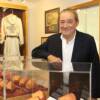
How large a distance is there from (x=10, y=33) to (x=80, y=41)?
99.2 inches

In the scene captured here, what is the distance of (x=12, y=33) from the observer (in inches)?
143

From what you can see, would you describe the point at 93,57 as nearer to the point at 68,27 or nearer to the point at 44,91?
the point at 68,27

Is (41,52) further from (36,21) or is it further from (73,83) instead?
(36,21)

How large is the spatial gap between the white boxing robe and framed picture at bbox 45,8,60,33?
0.47 meters

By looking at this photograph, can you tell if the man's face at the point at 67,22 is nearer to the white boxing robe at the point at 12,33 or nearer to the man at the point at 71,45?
the man at the point at 71,45

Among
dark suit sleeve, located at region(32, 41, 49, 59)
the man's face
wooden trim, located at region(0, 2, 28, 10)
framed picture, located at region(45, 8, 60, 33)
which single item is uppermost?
wooden trim, located at region(0, 2, 28, 10)

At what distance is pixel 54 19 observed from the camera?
343cm

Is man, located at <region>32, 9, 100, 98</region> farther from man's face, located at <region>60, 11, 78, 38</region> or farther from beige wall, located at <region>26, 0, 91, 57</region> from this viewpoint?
beige wall, located at <region>26, 0, 91, 57</region>

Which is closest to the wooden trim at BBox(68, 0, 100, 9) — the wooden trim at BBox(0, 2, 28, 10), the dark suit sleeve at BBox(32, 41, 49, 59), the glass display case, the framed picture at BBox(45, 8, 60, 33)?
the framed picture at BBox(45, 8, 60, 33)

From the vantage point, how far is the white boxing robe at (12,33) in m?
3.53

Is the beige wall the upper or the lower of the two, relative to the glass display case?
upper

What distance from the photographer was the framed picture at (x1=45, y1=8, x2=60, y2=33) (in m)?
3.35

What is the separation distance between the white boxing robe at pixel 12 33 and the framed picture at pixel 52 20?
474 millimetres

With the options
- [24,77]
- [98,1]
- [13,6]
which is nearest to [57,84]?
[24,77]
